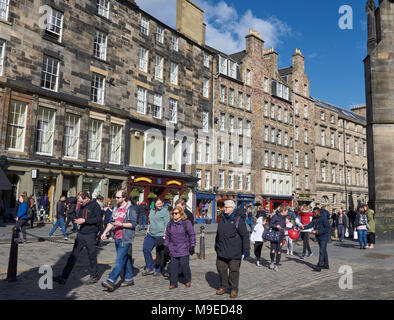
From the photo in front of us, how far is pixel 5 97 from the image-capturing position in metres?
19.0

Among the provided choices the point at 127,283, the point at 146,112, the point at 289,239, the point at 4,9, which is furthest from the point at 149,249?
the point at 146,112

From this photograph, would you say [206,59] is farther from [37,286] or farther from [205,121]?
[37,286]

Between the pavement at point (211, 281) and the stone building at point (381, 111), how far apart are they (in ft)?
26.7

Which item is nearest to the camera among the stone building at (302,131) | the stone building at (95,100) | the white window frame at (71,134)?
the stone building at (95,100)

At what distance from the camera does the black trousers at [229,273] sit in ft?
22.2

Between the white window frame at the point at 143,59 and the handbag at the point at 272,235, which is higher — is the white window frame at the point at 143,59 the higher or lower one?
the higher one

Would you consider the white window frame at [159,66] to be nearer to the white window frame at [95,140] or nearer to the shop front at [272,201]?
the white window frame at [95,140]

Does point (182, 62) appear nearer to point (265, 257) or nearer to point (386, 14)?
point (386, 14)

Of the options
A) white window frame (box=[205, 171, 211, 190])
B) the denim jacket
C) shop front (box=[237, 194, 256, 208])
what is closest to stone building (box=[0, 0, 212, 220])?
white window frame (box=[205, 171, 211, 190])

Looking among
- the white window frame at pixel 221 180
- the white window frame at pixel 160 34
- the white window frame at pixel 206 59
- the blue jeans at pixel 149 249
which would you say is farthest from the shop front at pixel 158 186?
the blue jeans at pixel 149 249

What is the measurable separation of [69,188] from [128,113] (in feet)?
22.3

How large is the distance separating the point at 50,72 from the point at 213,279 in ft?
57.7

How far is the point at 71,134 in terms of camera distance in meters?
22.3
